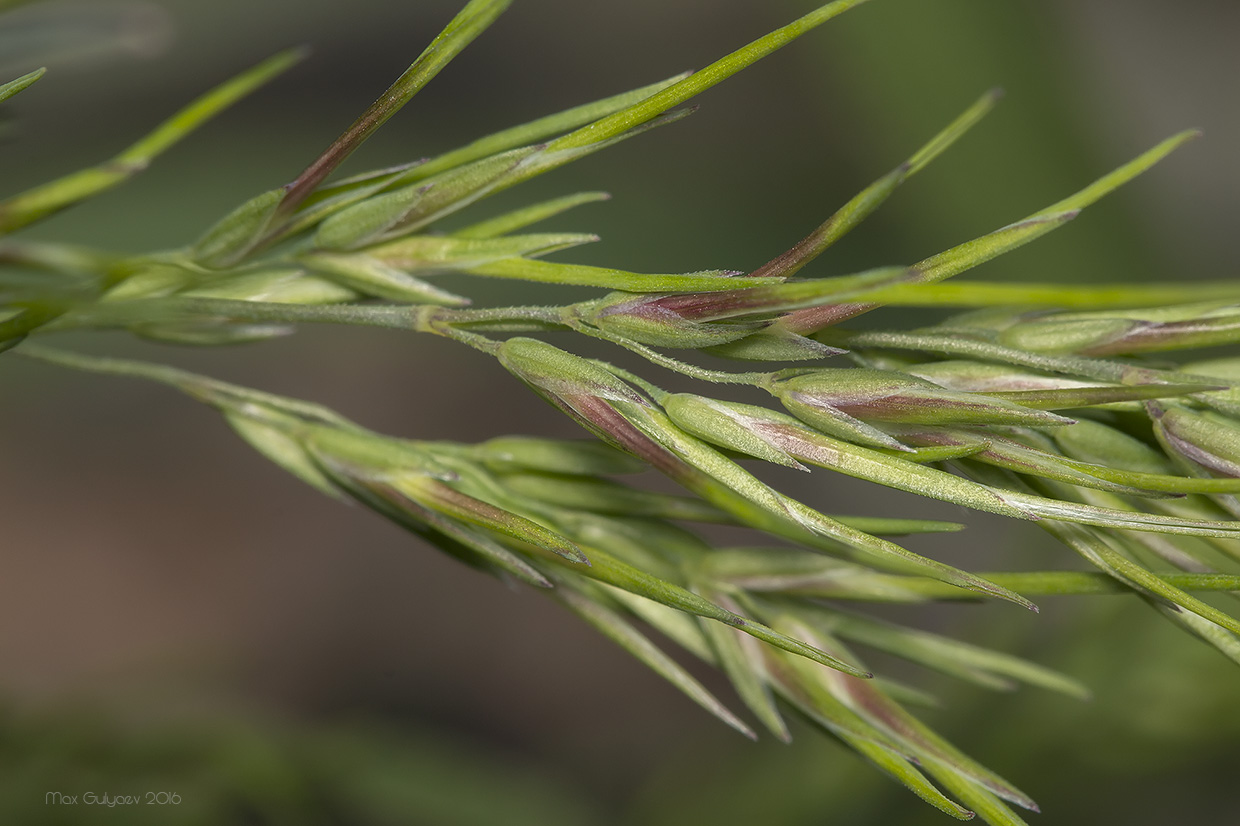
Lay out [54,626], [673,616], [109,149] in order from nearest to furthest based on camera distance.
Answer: [673,616] → [109,149] → [54,626]

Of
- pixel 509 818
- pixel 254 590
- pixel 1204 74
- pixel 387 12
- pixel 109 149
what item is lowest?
pixel 509 818

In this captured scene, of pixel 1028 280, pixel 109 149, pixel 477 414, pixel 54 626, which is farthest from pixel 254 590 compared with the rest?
pixel 1028 280

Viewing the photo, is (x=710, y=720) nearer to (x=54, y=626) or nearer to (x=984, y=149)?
(x=984, y=149)

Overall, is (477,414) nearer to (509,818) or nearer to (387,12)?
(387,12)

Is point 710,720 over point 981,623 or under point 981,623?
under

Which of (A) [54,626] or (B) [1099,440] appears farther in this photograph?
(A) [54,626]

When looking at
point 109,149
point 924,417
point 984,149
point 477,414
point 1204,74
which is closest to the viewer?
point 924,417
